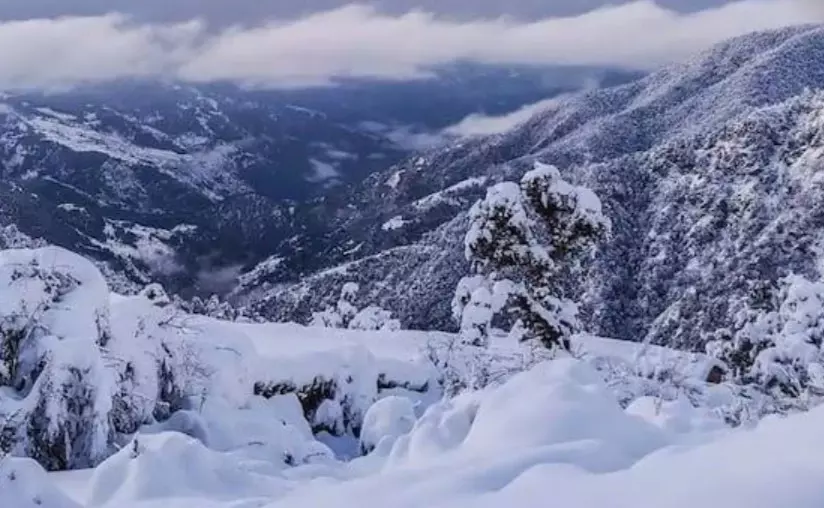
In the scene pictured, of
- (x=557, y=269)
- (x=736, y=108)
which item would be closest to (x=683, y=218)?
(x=736, y=108)

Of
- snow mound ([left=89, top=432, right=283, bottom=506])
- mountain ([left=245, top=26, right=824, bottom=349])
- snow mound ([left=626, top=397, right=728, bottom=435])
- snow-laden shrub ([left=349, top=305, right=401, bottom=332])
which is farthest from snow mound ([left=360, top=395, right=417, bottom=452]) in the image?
mountain ([left=245, top=26, right=824, bottom=349])

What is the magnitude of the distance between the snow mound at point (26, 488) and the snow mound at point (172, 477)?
0.46m

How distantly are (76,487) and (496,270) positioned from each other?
1222 cm

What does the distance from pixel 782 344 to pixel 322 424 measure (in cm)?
660

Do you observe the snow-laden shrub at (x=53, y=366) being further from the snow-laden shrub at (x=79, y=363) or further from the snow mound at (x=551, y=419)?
the snow mound at (x=551, y=419)

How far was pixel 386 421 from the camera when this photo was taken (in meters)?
9.83

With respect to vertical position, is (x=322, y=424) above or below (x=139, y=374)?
below

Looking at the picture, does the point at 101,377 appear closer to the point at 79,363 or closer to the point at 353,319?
the point at 79,363

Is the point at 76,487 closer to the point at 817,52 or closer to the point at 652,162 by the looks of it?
the point at 652,162

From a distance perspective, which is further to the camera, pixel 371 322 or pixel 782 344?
pixel 371 322

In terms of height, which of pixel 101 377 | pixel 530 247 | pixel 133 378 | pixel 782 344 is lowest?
pixel 782 344

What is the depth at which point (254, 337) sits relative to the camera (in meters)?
16.5

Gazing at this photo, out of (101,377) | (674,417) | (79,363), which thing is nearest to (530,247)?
(101,377)

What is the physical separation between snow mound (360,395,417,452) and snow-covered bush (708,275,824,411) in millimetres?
3488
